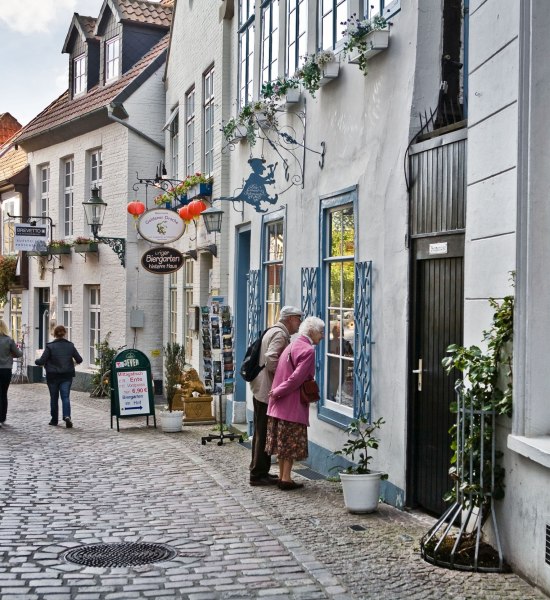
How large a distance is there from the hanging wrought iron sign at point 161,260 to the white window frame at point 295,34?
423 centimetres

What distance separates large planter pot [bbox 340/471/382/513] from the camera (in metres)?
7.29

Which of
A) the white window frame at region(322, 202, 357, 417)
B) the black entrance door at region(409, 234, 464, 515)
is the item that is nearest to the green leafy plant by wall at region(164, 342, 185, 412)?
the white window frame at region(322, 202, 357, 417)

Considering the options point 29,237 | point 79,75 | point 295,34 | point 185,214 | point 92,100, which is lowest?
point 185,214

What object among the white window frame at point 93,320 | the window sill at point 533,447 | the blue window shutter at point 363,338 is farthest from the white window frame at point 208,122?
the window sill at point 533,447

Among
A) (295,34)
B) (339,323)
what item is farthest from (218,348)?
(295,34)

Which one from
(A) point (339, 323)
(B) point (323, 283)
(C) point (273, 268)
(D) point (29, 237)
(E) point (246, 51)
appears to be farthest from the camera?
(D) point (29, 237)

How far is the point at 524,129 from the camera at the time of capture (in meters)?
5.54

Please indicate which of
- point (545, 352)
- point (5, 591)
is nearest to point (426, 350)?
point (545, 352)

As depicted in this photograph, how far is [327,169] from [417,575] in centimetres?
503

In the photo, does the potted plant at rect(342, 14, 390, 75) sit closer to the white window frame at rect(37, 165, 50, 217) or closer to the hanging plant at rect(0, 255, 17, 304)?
the white window frame at rect(37, 165, 50, 217)

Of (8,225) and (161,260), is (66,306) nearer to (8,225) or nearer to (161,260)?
(8,225)

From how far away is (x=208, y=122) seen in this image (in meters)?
15.6

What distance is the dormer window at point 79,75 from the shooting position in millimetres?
22594

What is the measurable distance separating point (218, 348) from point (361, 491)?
526 cm
